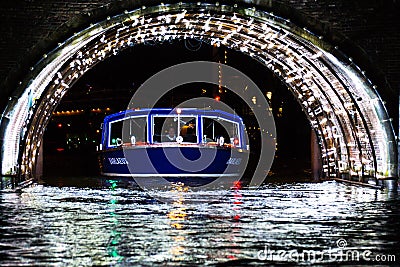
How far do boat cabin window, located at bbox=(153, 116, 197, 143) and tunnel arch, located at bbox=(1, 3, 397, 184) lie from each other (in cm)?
469

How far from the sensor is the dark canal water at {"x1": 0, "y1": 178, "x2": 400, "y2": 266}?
24.1 ft

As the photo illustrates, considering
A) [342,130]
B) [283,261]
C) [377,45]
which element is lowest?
[283,261]

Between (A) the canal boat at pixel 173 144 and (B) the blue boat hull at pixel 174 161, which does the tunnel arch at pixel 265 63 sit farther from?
(A) the canal boat at pixel 173 144

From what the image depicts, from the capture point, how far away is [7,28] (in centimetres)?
1717

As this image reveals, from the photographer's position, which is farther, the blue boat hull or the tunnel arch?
the blue boat hull

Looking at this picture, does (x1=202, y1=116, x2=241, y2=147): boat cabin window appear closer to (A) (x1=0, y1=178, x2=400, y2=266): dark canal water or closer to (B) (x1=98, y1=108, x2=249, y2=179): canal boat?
(B) (x1=98, y1=108, x2=249, y2=179): canal boat

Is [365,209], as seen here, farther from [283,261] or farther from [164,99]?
[164,99]

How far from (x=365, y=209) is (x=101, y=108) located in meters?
64.4

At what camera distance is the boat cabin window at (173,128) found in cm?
2742

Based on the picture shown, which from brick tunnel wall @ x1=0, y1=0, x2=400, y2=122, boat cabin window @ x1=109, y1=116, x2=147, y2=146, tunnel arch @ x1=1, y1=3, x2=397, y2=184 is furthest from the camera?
boat cabin window @ x1=109, y1=116, x2=147, y2=146

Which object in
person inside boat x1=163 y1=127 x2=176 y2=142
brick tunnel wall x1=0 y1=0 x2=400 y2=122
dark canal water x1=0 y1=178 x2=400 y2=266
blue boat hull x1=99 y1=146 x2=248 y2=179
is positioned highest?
brick tunnel wall x1=0 y1=0 x2=400 y2=122

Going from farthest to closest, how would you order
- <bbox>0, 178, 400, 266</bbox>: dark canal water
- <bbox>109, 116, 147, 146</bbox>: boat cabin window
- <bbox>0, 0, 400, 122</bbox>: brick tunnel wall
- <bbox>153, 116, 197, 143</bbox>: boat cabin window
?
<bbox>109, 116, 147, 146</bbox>: boat cabin window → <bbox>153, 116, 197, 143</bbox>: boat cabin window → <bbox>0, 0, 400, 122</bbox>: brick tunnel wall → <bbox>0, 178, 400, 266</bbox>: dark canal water

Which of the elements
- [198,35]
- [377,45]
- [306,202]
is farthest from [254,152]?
[306,202]

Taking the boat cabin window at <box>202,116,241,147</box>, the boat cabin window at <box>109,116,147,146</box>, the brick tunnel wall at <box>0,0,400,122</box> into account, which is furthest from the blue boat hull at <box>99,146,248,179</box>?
the brick tunnel wall at <box>0,0,400,122</box>
